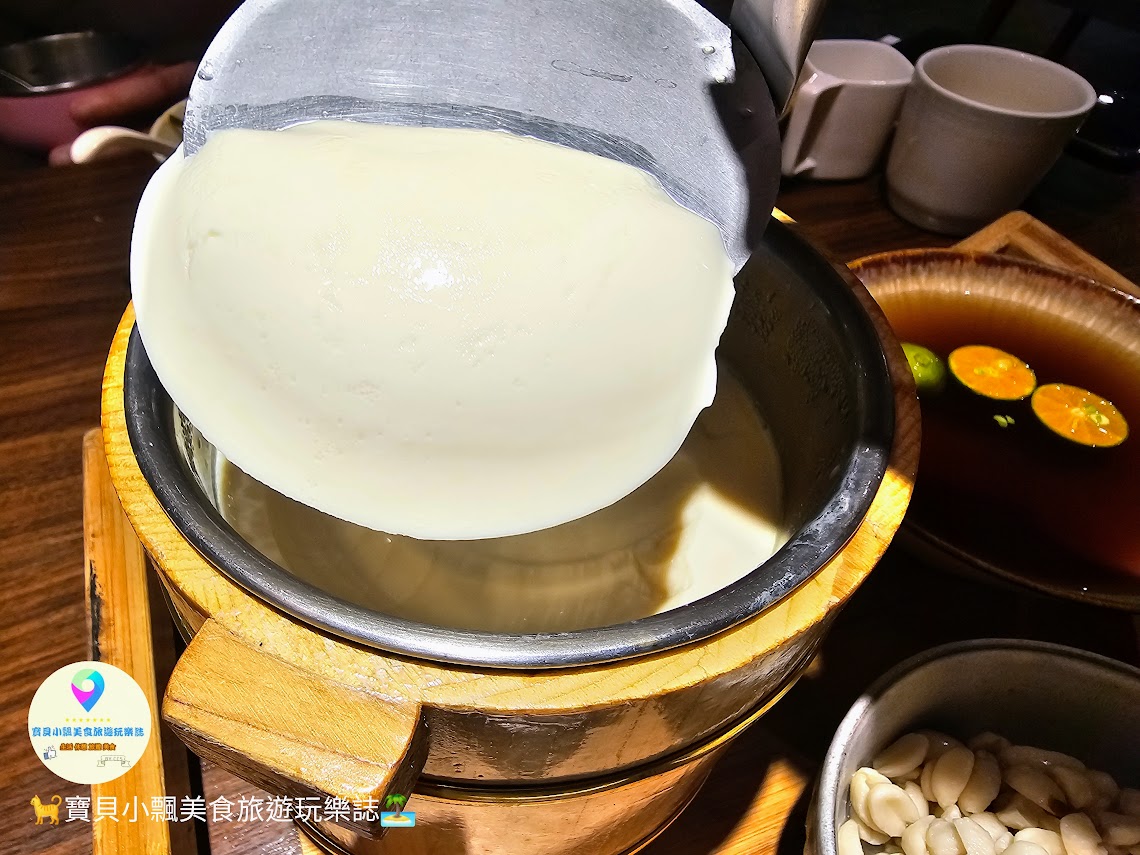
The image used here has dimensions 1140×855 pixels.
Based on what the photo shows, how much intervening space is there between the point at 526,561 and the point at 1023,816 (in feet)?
2.06

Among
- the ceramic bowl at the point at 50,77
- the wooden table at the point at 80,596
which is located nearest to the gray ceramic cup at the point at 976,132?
the wooden table at the point at 80,596

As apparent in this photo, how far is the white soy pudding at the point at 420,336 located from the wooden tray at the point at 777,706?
46 cm

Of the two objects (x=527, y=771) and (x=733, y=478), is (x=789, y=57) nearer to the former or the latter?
(x=733, y=478)

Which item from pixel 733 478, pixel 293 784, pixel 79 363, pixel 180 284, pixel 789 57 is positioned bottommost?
pixel 79 363

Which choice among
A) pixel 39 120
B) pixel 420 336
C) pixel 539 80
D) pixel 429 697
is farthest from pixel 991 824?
pixel 39 120

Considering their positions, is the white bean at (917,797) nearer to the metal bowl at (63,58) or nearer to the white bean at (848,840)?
the white bean at (848,840)

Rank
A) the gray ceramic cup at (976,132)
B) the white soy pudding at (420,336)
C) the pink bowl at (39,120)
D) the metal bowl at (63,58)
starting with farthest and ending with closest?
1. the metal bowl at (63,58)
2. the pink bowl at (39,120)
3. the gray ceramic cup at (976,132)
4. the white soy pudding at (420,336)

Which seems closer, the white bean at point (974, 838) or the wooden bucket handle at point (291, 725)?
the wooden bucket handle at point (291, 725)

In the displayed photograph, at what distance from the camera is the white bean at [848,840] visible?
809mm

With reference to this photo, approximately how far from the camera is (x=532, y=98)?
3.03 feet

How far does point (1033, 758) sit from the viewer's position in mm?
927

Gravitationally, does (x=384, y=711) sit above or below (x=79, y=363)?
above

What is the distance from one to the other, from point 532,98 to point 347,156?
10.9 inches

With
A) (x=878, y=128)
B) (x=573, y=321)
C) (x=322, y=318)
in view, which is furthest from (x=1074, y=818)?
(x=878, y=128)
